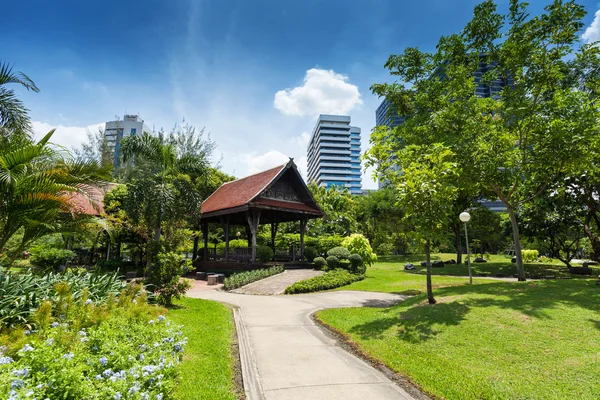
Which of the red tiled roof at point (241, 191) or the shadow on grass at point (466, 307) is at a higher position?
the red tiled roof at point (241, 191)

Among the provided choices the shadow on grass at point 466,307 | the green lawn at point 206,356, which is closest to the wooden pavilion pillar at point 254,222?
the green lawn at point 206,356

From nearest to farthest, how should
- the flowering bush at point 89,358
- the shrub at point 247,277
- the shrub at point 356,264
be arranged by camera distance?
the flowering bush at point 89,358 → the shrub at point 247,277 → the shrub at point 356,264

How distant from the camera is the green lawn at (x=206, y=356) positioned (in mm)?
4133

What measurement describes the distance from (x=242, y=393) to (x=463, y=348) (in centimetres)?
401

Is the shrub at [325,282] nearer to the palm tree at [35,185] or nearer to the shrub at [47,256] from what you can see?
the palm tree at [35,185]

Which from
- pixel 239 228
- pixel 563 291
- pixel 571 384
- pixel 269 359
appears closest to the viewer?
pixel 571 384

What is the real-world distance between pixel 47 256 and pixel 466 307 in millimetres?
20837

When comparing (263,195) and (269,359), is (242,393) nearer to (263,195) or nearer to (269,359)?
(269,359)

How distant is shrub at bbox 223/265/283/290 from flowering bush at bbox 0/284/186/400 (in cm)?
966

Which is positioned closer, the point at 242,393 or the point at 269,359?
the point at 242,393

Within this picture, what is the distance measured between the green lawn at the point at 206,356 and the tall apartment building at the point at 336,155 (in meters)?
131

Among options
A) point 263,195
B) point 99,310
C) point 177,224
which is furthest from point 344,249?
point 99,310

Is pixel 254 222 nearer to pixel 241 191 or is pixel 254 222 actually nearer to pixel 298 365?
pixel 241 191

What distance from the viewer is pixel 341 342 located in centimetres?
668
